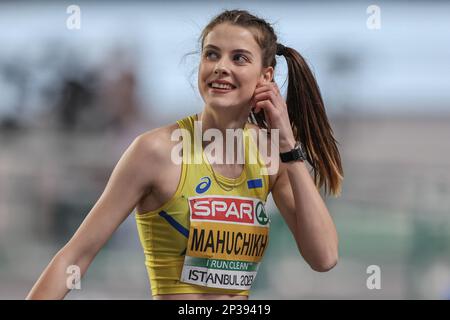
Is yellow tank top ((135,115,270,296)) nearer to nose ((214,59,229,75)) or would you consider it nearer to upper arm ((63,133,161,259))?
upper arm ((63,133,161,259))

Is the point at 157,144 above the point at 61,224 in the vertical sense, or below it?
above

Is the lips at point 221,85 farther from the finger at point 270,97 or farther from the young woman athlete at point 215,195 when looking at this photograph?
the finger at point 270,97

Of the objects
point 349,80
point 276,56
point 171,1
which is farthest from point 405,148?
point 276,56

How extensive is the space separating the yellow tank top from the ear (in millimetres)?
331

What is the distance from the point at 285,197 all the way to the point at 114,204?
69cm

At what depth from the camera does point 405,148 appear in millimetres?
6953

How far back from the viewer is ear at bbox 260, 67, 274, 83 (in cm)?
328

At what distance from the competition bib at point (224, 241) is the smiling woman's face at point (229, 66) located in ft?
1.25

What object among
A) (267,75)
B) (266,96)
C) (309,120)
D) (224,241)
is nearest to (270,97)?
(266,96)
